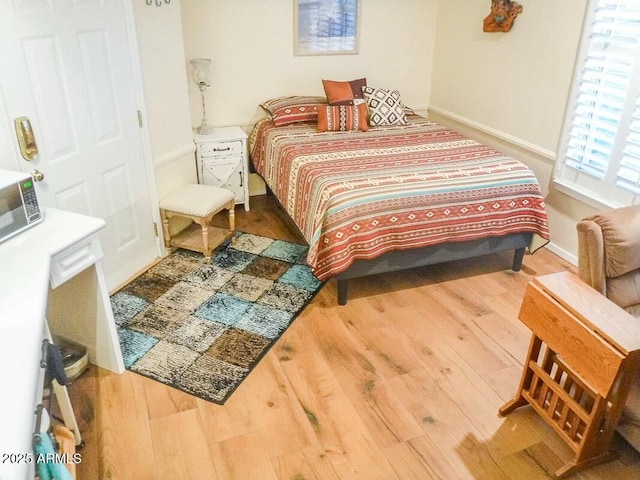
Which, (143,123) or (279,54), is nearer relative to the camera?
(143,123)

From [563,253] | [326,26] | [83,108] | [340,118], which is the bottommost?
[563,253]

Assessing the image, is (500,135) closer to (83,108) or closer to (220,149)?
(220,149)

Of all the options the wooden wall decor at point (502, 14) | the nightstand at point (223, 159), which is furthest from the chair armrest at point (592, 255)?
the nightstand at point (223, 159)

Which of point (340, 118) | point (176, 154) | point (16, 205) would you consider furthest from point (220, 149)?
point (16, 205)

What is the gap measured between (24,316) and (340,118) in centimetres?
288

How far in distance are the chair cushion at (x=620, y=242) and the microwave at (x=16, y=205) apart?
7.50 feet

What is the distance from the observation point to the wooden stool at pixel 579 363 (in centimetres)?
171

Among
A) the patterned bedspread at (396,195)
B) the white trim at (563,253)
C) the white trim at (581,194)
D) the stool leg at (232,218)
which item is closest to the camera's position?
the patterned bedspread at (396,195)

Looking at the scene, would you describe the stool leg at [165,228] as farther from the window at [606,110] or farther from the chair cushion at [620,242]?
the window at [606,110]

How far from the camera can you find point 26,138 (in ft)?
7.49

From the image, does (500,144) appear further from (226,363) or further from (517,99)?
(226,363)

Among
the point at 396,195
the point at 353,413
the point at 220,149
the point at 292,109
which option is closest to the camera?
the point at 353,413

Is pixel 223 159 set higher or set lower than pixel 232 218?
higher

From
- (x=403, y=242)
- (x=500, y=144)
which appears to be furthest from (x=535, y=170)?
(x=403, y=242)
